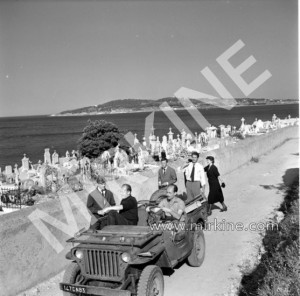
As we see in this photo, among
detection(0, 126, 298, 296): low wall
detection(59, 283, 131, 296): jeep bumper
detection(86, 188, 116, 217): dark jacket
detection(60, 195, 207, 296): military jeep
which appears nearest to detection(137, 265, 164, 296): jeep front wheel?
detection(60, 195, 207, 296): military jeep

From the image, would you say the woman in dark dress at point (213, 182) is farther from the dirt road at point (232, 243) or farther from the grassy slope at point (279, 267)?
the grassy slope at point (279, 267)

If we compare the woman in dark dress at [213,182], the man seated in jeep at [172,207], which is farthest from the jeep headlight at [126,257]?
the woman in dark dress at [213,182]

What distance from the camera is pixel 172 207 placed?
263 inches

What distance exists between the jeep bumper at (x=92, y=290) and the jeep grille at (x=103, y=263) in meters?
0.20

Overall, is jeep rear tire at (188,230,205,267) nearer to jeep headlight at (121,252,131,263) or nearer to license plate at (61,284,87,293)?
jeep headlight at (121,252,131,263)

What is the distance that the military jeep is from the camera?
5.12m

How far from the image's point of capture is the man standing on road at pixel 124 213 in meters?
6.45

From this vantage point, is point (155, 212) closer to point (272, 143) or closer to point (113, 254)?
point (113, 254)

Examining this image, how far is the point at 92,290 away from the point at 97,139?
37.8 m

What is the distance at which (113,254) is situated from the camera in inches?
204

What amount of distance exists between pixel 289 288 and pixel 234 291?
1.16 meters

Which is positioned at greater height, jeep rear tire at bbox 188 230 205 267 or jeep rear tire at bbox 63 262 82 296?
jeep rear tire at bbox 63 262 82 296

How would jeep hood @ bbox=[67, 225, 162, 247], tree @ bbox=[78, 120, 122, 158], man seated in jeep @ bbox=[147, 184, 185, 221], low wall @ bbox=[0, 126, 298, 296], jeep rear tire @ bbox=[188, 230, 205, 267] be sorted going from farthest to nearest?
1. tree @ bbox=[78, 120, 122, 158]
2. jeep rear tire @ bbox=[188, 230, 205, 267]
3. man seated in jeep @ bbox=[147, 184, 185, 221]
4. low wall @ bbox=[0, 126, 298, 296]
5. jeep hood @ bbox=[67, 225, 162, 247]

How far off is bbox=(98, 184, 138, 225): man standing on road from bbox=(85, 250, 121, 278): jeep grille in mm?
1162
